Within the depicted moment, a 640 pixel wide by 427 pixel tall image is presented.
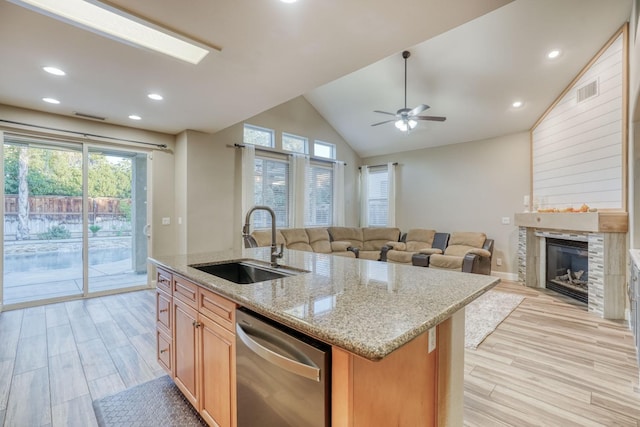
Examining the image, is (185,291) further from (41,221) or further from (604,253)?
A: (604,253)

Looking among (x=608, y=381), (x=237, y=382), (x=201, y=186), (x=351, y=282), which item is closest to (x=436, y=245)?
(x=608, y=381)

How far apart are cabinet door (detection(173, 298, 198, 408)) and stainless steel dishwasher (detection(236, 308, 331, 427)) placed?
21.4 inches

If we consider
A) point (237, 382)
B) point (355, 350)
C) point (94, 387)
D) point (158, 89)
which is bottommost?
point (94, 387)

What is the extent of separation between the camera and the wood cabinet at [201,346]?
146cm

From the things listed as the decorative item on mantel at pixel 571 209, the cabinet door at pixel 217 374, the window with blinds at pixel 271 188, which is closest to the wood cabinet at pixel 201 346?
the cabinet door at pixel 217 374

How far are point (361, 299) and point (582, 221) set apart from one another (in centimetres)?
411

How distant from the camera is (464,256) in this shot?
16.5 feet

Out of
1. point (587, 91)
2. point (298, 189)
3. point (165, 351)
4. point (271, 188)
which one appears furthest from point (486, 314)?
point (271, 188)

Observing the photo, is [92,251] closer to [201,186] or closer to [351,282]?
[201,186]

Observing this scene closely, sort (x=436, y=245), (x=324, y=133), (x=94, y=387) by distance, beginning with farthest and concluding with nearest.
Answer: (x=324, y=133)
(x=436, y=245)
(x=94, y=387)

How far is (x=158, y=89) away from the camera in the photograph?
3.21m

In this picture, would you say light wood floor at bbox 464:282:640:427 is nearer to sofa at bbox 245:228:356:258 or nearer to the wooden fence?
sofa at bbox 245:228:356:258

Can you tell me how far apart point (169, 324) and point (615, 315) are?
488 cm

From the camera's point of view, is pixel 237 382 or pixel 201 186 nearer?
pixel 237 382
